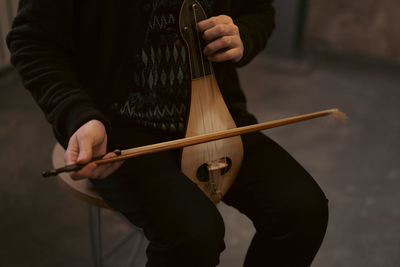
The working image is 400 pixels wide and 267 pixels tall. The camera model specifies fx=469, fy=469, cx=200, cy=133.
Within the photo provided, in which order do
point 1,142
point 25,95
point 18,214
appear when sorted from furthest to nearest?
point 25,95 < point 1,142 < point 18,214

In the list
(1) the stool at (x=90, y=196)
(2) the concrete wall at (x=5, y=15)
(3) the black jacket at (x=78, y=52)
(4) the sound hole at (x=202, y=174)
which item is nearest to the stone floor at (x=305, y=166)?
(1) the stool at (x=90, y=196)

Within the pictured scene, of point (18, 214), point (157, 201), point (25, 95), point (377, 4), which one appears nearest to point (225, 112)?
point (157, 201)

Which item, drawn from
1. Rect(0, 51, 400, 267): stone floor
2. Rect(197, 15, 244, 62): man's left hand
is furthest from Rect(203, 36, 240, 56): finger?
Rect(0, 51, 400, 267): stone floor

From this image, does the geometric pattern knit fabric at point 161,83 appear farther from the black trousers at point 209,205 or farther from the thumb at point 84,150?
the thumb at point 84,150

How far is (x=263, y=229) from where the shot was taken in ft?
2.89

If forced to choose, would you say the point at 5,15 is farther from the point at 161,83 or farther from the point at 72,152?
the point at 72,152

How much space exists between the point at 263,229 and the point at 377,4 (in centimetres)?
209

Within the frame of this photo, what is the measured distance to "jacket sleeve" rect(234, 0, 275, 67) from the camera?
0.93 m

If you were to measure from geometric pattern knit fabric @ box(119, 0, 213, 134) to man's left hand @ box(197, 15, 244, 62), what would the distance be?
0.23 ft

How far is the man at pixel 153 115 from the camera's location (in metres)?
0.78

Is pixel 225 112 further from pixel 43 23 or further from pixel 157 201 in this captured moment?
pixel 43 23

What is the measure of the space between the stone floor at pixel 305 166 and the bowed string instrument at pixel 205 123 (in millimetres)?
534

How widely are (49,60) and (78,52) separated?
9 cm

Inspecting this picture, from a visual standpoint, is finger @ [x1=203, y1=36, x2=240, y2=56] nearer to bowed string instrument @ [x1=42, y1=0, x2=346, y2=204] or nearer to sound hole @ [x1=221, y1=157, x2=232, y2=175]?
bowed string instrument @ [x1=42, y1=0, x2=346, y2=204]
